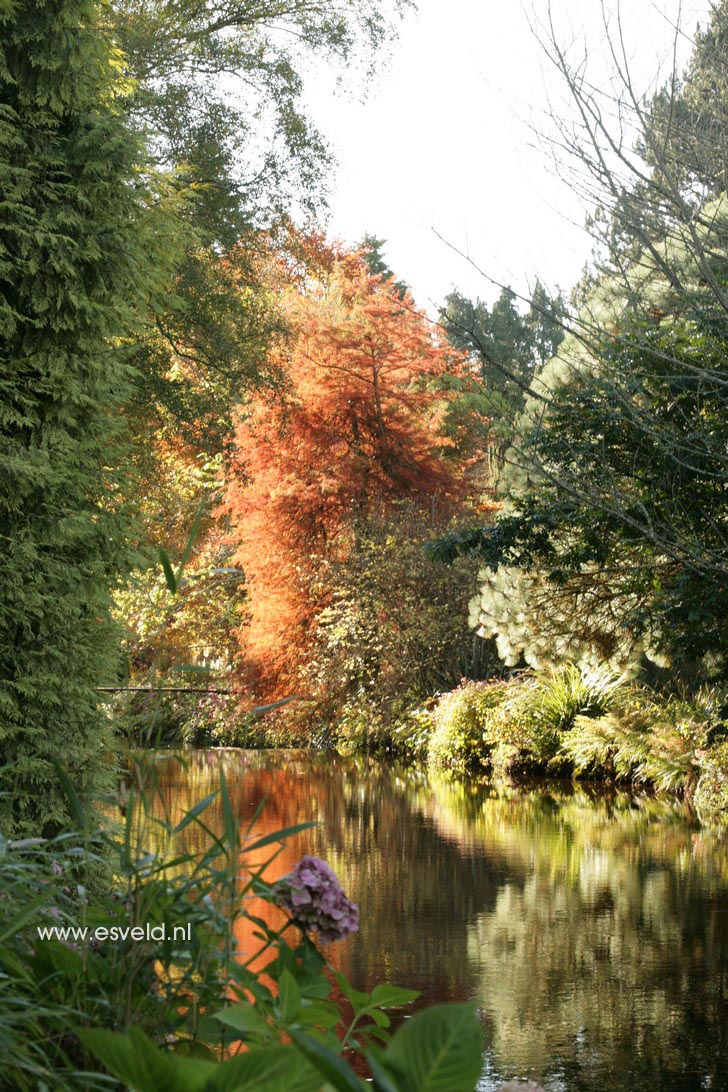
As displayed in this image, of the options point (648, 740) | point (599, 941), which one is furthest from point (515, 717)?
point (599, 941)

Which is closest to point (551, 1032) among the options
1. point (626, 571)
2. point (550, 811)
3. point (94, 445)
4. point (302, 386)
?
point (94, 445)

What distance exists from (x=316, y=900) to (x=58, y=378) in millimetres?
4521

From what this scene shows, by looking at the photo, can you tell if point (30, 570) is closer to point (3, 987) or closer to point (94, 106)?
point (94, 106)

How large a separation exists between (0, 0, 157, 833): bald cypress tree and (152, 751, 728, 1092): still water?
1540mm

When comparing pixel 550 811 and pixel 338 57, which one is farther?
pixel 338 57

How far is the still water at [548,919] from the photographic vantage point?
5.00 metres

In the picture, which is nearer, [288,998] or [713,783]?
[288,998]

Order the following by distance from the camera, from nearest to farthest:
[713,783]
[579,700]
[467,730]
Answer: [713,783] → [579,700] → [467,730]

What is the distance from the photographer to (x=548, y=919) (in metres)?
7.57

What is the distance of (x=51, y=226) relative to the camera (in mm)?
6297

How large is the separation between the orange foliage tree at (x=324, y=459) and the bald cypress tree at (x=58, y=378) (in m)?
14.1

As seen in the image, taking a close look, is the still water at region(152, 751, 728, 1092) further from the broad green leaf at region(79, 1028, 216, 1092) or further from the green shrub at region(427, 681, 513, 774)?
the green shrub at region(427, 681, 513, 774)

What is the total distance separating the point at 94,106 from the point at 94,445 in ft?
6.66

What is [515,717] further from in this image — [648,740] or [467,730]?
[648,740]
